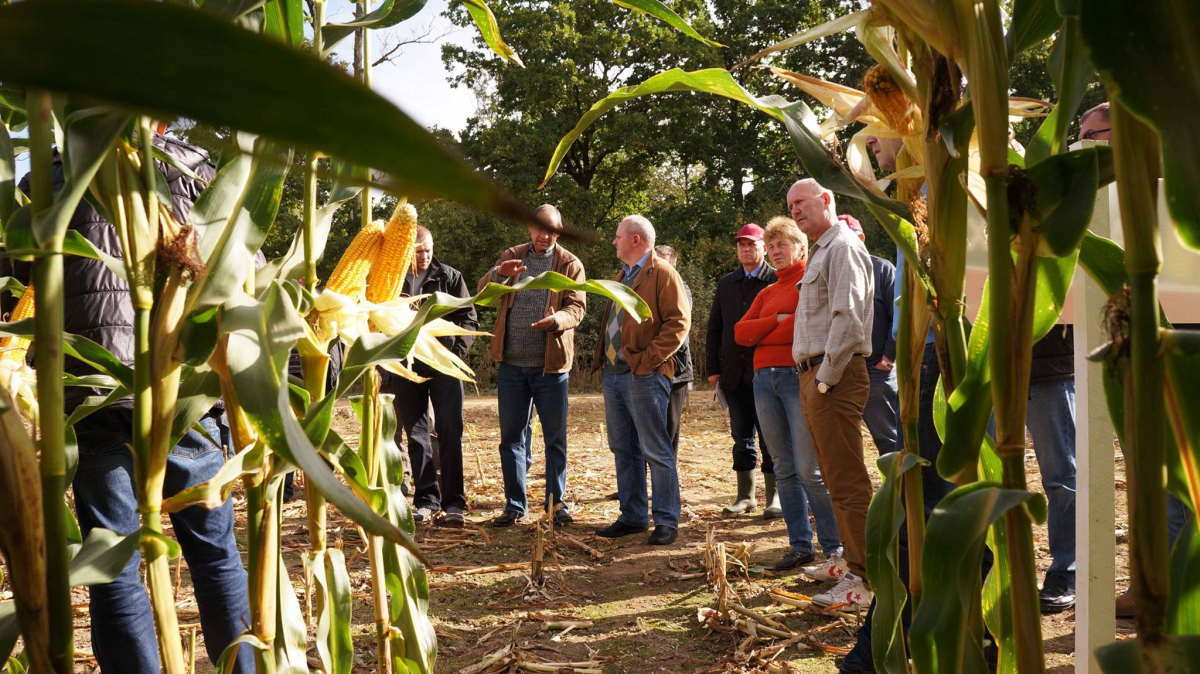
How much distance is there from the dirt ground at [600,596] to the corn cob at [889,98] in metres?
1.55

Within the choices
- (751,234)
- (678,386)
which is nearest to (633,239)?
(751,234)

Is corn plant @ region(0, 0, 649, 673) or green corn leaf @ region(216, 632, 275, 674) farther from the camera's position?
green corn leaf @ region(216, 632, 275, 674)

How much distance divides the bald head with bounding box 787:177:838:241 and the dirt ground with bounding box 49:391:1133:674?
1390mm

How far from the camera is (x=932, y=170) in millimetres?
756

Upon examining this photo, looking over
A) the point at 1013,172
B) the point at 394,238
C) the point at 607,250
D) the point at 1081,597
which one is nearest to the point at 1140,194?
the point at 1013,172

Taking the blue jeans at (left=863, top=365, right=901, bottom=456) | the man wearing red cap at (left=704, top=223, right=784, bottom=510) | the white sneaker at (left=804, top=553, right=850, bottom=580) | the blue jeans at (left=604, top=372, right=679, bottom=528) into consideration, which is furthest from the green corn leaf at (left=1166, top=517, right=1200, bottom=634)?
the man wearing red cap at (left=704, top=223, right=784, bottom=510)

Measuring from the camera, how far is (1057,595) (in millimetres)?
2791

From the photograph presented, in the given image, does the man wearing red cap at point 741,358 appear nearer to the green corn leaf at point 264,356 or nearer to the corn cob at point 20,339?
the corn cob at point 20,339

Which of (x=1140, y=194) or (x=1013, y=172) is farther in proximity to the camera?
(x=1013, y=172)

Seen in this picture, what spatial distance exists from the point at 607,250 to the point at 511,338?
12165 mm

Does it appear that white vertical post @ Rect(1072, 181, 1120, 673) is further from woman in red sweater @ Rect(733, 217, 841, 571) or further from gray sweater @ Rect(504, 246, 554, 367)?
gray sweater @ Rect(504, 246, 554, 367)

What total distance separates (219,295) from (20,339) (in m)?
0.94

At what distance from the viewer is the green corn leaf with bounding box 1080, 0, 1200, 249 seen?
0.47 m

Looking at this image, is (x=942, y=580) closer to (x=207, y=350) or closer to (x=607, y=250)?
(x=207, y=350)
